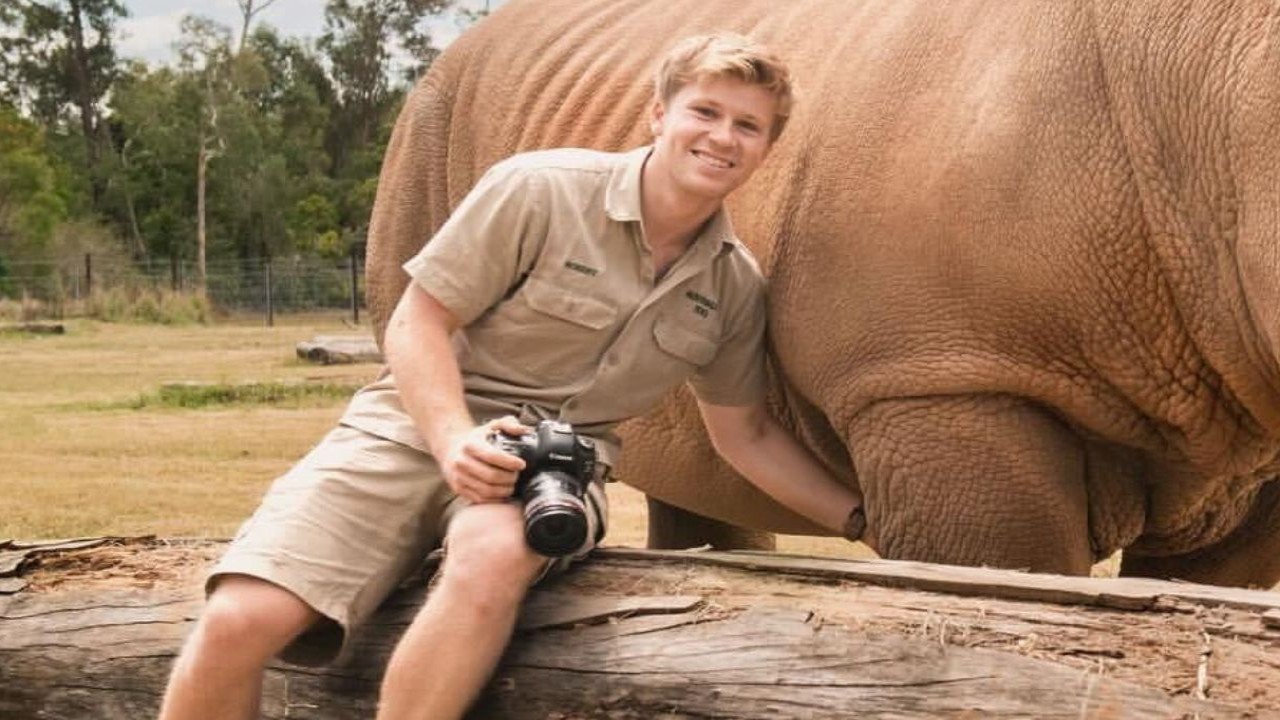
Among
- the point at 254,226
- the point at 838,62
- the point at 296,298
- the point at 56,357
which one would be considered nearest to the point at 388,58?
the point at 254,226

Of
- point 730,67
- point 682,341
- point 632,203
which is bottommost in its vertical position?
point 682,341

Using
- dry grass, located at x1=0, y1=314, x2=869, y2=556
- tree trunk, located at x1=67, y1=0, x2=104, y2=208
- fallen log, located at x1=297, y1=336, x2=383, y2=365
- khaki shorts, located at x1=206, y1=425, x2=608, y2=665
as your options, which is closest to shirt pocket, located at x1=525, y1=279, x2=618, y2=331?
khaki shorts, located at x1=206, y1=425, x2=608, y2=665

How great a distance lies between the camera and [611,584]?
251 centimetres

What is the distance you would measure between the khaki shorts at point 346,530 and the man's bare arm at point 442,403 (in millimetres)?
93

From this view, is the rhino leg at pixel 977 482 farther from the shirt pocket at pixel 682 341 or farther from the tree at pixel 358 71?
the tree at pixel 358 71

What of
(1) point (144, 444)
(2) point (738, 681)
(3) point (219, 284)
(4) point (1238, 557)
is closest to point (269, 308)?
(3) point (219, 284)

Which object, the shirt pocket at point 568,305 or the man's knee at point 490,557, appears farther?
the shirt pocket at point 568,305

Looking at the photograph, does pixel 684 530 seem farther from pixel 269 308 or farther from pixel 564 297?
pixel 269 308

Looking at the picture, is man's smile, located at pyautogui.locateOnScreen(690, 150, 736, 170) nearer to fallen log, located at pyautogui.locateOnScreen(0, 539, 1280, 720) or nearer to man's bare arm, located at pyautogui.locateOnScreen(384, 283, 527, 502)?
man's bare arm, located at pyautogui.locateOnScreen(384, 283, 527, 502)

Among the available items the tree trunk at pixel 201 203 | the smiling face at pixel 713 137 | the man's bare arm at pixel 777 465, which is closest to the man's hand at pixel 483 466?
the smiling face at pixel 713 137

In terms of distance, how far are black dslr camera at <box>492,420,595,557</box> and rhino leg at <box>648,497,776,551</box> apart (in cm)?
213

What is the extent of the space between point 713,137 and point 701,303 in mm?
288

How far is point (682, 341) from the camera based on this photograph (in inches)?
108

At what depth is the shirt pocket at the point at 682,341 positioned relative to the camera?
2717mm
